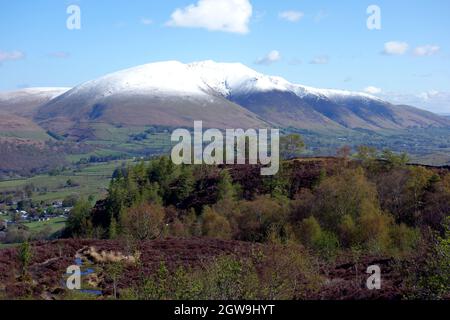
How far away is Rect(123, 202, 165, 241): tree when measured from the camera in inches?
2296

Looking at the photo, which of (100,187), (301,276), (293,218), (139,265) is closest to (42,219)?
(100,187)

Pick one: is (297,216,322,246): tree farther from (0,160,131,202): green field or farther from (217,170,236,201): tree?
(0,160,131,202): green field

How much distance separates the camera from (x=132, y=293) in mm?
20188

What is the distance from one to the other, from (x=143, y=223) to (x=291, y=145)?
56016 mm

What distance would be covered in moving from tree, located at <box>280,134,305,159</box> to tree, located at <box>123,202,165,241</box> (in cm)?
4788

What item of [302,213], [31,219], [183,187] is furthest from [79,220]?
[31,219]

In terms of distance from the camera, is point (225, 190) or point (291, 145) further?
point (291, 145)

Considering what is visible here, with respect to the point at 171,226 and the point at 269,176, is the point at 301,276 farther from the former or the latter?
the point at 269,176

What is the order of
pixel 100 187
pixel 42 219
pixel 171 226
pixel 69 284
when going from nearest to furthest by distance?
pixel 69 284
pixel 171 226
pixel 42 219
pixel 100 187

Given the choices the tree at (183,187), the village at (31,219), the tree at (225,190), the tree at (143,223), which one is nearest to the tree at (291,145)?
the tree at (183,187)

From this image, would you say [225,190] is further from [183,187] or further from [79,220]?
[79,220]

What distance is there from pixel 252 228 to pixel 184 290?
41899mm

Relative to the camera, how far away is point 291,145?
356 feet

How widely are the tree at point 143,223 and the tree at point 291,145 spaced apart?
4788 cm
